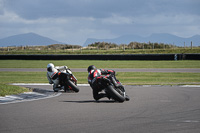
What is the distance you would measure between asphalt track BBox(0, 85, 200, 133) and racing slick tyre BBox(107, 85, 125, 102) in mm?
187

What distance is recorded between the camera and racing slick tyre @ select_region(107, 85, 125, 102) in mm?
10988

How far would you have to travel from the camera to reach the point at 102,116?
28.5ft

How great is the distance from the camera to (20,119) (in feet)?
27.3

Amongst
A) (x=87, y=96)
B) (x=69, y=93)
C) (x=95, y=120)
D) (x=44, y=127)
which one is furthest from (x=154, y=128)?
(x=69, y=93)

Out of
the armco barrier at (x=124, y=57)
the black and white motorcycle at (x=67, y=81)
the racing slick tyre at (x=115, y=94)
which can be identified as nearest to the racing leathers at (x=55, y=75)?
the black and white motorcycle at (x=67, y=81)

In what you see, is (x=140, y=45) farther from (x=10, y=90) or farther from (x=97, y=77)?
(x=97, y=77)

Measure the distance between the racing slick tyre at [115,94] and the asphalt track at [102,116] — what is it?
0.19 metres

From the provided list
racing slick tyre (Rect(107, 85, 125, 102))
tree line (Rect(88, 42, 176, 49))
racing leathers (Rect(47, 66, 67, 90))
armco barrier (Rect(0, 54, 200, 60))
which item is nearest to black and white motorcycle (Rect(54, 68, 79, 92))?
racing leathers (Rect(47, 66, 67, 90))

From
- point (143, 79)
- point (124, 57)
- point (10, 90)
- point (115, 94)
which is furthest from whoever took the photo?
point (124, 57)

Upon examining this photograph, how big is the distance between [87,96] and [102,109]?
3554mm

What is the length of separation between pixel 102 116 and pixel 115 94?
242cm

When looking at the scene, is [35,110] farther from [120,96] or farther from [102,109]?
[120,96]

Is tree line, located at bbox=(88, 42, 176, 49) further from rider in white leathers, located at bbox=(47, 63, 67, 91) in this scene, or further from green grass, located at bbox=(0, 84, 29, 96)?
green grass, located at bbox=(0, 84, 29, 96)

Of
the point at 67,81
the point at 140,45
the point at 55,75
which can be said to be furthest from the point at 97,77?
the point at 140,45
